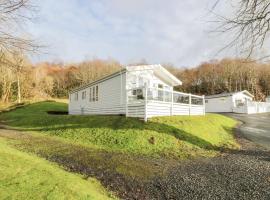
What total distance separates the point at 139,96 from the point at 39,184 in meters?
11.1

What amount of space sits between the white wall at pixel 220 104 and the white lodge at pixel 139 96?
62.3 feet

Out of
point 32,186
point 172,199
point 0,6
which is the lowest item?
point 172,199

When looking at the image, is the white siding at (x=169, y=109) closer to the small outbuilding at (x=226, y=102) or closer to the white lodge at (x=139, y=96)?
the white lodge at (x=139, y=96)

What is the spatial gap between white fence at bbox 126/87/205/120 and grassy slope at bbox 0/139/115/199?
7.84 m

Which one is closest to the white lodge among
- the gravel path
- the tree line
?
the gravel path

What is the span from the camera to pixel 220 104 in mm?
40469

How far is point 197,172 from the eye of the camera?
28.6ft

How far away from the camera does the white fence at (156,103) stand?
596 inches

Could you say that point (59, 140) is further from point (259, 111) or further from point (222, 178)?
point (259, 111)

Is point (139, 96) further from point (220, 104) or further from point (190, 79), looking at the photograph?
point (190, 79)

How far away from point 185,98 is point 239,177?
11.4 meters

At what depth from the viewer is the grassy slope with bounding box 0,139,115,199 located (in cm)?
566

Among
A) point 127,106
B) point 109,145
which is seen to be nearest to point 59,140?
point 109,145

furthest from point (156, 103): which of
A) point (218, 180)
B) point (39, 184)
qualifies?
point (39, 184)
